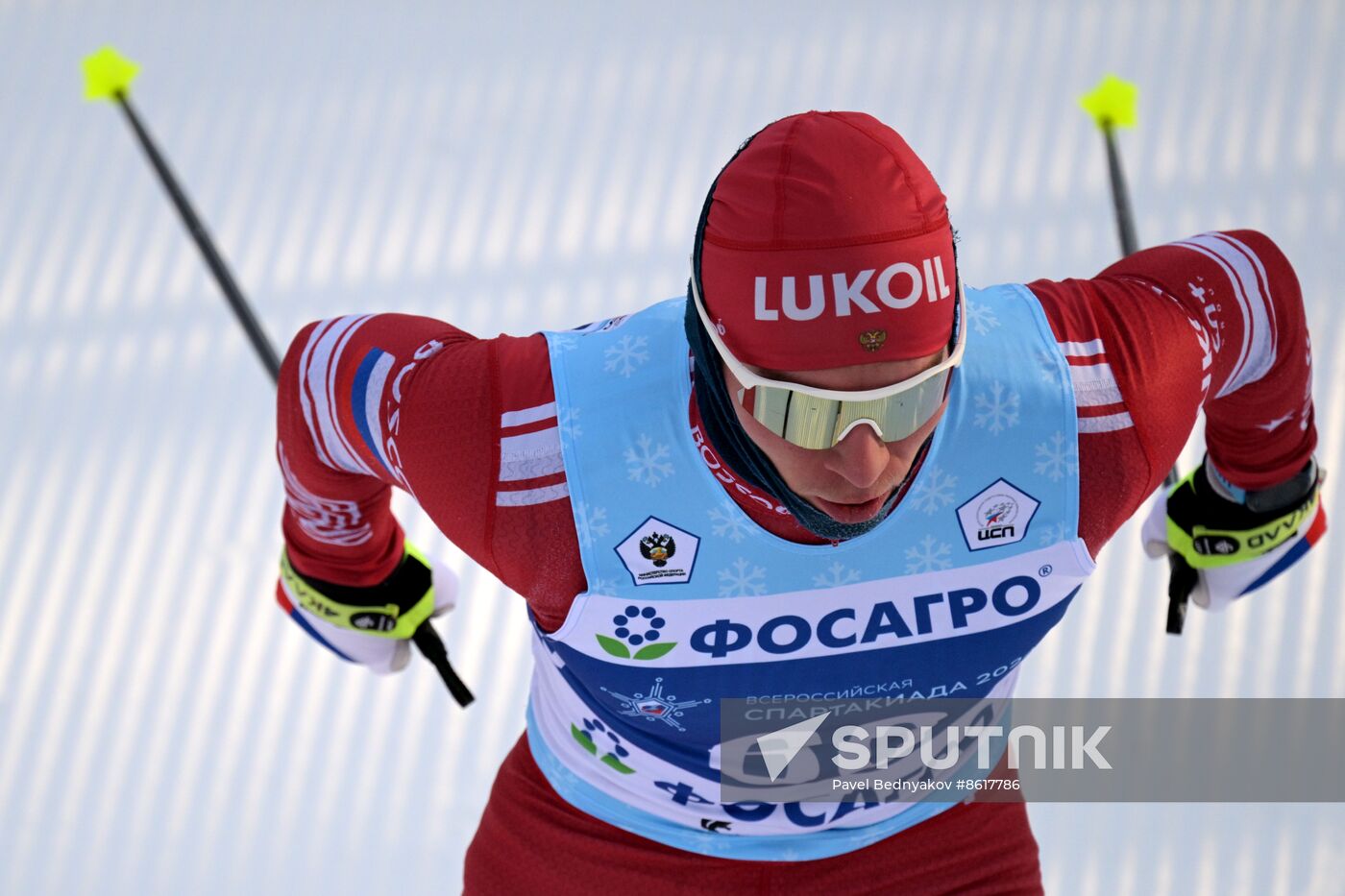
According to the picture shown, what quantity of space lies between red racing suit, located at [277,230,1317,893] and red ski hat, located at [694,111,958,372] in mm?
177

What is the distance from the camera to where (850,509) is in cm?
120

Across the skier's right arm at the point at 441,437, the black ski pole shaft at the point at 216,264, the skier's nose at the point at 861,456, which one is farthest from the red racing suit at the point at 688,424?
the black ski pole shaft at the point at 216,264

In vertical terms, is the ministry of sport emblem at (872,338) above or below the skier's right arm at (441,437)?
above

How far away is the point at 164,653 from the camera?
2.45m

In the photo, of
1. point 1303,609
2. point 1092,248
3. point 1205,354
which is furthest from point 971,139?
point 1205,354

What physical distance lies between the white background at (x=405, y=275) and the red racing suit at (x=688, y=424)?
74cm

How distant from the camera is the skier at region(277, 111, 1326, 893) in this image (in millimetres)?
1128

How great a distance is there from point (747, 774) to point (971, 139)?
5.59 feet

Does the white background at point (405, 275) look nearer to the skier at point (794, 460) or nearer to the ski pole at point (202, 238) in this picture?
the ski pole at point (202, 238)

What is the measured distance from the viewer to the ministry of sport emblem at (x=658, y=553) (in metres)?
1.28

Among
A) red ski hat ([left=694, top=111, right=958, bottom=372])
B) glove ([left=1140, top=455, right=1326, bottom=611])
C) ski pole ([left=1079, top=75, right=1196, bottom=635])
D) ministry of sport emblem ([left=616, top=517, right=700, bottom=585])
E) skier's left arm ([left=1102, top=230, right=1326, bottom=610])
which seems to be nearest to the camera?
red ski hat ([left=694, top=111, right=958, bottom=372])

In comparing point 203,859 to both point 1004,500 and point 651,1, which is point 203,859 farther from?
point 651,1

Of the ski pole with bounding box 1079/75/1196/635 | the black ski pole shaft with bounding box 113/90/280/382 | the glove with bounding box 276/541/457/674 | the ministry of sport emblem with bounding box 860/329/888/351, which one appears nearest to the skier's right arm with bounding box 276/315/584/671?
the glove with bounding box 276/541/457/674

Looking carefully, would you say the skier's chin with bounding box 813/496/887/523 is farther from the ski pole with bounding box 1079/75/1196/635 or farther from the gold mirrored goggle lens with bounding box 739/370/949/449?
the ski pole with bounding box 1079/75/1196/635
